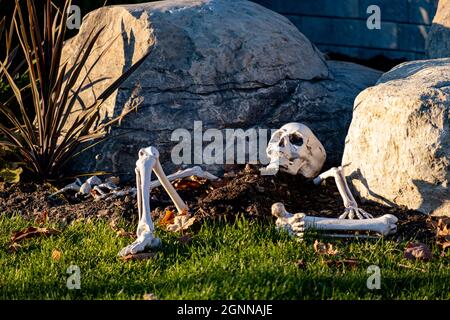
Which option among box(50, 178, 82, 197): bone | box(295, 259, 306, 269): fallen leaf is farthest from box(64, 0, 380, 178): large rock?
box(295, 259, 306, 269): fallen leaf

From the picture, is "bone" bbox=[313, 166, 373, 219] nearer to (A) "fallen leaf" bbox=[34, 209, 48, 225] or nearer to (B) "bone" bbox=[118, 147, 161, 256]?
(B) "bone" bbox=[118, 147, 161, 256]

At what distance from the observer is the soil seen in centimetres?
550

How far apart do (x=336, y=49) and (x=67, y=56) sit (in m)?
3.51

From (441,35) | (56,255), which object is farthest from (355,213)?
(441,35)

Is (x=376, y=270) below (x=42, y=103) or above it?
below

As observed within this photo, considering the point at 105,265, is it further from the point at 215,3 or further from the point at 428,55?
the point at 428,55

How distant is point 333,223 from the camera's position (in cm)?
524

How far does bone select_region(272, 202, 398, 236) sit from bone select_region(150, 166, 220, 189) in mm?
923

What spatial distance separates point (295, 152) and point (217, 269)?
65.9 inches

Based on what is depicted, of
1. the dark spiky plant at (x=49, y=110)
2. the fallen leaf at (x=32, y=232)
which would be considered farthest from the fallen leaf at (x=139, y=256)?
the dark spiky plant at (x=49, y=110)

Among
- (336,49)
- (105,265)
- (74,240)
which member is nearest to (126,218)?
(74,240)

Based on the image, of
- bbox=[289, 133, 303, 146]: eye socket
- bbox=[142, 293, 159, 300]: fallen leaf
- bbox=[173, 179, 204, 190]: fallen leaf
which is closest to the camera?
bbox=[142, 293, 159, 300]: fallen leaf

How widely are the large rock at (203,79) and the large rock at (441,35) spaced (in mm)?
1181

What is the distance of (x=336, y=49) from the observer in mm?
9703
